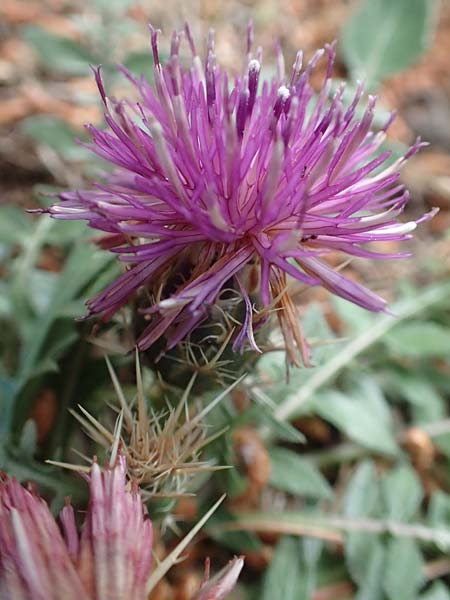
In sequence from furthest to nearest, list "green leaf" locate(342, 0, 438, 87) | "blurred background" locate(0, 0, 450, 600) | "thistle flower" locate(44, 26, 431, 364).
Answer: "green leaf" locate(342, 0, 438, 87) → "blurred background" locate(0, 0, 450, 600) → "thistle flower" locate(44, 26, 431, 364)

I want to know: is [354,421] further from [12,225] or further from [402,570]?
[12,225]

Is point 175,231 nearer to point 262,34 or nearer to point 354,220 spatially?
point 354,220

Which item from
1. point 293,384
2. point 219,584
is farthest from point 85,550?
point 293,384

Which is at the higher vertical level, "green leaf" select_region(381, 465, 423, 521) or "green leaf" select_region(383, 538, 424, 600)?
"green leaf" select_region(381, 465, 423, 521)

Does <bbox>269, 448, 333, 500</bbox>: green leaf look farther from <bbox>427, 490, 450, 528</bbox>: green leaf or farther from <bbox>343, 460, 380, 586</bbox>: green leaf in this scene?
<bbox>427, 490, 450, 528</bbox>: green leaf

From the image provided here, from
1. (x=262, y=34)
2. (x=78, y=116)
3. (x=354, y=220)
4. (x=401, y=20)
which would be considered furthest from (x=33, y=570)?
(x=262, y=34)

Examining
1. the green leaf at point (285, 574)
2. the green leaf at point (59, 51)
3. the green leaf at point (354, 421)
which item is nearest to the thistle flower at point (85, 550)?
the green leaf at point (285, 574)

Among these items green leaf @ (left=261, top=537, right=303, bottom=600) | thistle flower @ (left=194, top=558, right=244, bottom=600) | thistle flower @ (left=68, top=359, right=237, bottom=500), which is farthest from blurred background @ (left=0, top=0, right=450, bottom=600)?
thistle flower @ (left=194, top=558, right=244, bottom=600)

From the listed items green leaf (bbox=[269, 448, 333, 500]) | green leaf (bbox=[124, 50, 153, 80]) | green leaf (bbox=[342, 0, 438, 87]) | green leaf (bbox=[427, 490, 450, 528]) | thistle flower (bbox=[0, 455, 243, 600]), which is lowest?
green leaf (bbox=[427, 490, 450, 528])
